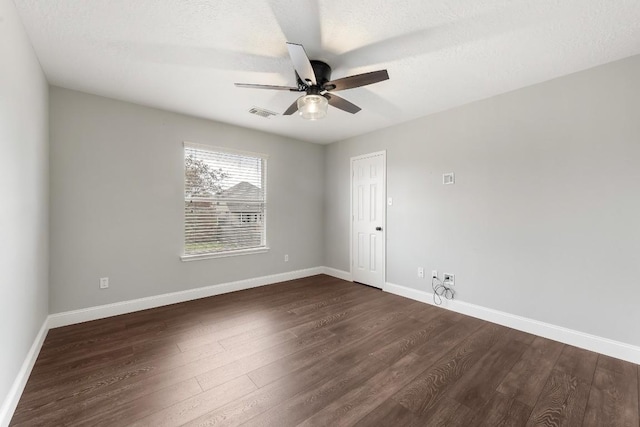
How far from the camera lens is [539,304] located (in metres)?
A: 2.76

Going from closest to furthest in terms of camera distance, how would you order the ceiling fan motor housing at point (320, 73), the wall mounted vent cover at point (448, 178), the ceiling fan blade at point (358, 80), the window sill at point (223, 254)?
the ceiling fan blade at point (358, 80)
the ceiling fan motor housing at point (320, 73)
the wall mounted vent cover at point (448, 178)
the window sill at point (223, 254)

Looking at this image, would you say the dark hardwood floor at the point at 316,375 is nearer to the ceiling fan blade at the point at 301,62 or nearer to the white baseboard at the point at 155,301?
the white baseboard at the point at 155,301

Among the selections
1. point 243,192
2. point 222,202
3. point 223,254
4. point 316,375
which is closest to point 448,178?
point 316,375

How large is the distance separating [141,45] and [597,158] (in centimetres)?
405

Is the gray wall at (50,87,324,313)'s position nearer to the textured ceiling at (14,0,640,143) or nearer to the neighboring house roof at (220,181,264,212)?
the textured ceiling at (14,0,640,143)

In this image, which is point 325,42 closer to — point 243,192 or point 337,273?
point 243,192

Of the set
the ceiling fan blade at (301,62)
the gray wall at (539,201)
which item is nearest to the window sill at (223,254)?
the gray wall at (539,201)

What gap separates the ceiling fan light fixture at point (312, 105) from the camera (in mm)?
2352

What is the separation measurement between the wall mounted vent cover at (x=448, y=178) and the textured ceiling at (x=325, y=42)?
0.93 meters

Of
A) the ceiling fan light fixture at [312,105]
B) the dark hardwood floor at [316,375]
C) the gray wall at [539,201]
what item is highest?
the ceiling fan light fixture at [312,105]

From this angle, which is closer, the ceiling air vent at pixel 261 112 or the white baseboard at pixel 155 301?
the white baseboard at pixel 155 301

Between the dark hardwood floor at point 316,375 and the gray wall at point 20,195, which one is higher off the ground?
the gray wall at point 20,195

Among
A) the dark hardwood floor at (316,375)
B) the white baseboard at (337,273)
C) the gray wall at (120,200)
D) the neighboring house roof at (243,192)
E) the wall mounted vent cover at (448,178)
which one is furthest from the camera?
the white baseboard at (337,273)

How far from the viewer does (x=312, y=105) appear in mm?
2375
